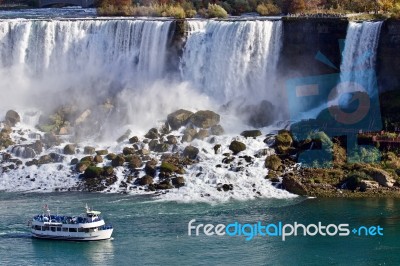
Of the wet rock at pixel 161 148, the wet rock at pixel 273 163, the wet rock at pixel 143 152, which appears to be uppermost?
the wet rock at pixel 161 148

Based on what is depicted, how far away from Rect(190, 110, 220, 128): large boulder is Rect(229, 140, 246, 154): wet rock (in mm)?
3468

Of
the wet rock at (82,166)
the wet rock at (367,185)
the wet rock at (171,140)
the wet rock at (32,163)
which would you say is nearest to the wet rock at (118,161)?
the wet rock at (82,166)

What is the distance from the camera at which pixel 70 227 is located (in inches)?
2088

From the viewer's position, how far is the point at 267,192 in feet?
195

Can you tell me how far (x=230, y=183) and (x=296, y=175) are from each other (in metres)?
3.53

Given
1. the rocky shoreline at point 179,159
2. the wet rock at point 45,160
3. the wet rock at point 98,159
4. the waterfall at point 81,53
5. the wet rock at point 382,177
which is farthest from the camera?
the waterfall at point 81,53

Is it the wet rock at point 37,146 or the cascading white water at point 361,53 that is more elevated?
the cascading white water at point 361,53

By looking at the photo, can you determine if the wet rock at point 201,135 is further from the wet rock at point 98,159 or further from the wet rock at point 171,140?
the wet rock at point 98,159

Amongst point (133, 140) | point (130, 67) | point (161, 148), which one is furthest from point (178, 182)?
point (130, 67)

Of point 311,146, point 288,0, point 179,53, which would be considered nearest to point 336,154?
point 311,146

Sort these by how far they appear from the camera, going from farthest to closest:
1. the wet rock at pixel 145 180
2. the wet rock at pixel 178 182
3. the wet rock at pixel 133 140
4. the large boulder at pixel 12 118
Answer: the large boulder at pixel 12 118 < the wet rock at pixel 133 140 < the wet rock at pixel 145 180 < the wet rock at pixel 178 182

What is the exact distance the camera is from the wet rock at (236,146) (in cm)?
6406

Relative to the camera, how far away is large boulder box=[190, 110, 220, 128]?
221ft

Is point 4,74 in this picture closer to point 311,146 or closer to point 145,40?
point 145,40
